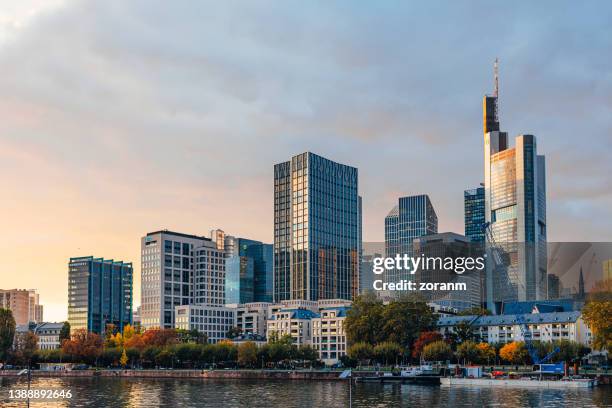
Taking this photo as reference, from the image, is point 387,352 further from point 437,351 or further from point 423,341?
point 437,351

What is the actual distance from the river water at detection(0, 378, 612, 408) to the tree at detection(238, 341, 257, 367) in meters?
53.2

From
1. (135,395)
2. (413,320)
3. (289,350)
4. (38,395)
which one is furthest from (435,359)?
(38,395)

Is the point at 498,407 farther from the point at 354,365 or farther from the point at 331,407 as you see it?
the point at 354,365

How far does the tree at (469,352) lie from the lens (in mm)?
179125

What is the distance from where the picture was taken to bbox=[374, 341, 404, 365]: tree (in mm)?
181625

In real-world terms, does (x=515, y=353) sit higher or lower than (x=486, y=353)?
higher

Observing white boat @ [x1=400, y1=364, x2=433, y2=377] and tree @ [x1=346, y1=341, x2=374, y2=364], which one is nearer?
white boat @ [x1=400, y1=364, x2=433, y2=377]

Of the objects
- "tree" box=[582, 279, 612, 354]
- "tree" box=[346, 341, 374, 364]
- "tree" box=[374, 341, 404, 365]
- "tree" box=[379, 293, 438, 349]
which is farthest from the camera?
"tree" box=[379, 293, 438, 349]

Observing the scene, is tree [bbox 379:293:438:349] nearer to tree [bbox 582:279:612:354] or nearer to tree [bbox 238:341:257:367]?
tree [bbox 238:341:257:367]

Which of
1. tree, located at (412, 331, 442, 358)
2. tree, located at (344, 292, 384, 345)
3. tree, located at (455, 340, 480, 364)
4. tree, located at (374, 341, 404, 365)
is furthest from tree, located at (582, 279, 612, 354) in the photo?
tree, located at (344, 292, 384, 345)

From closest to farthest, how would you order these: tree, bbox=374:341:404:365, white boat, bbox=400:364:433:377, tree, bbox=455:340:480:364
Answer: white boat, bbox=400:364:433:377 → tree, bbox=455:340:480:364 → tree, bbox=374:341:404:365

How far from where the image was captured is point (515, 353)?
572 feet

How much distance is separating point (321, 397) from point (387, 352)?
7103 centimetres

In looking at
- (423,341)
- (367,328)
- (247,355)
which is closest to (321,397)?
(423,341)
